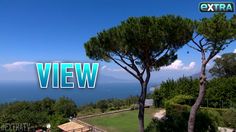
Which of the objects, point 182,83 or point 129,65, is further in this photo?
point 182,83

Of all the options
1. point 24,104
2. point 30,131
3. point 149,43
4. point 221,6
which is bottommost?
point 30,131

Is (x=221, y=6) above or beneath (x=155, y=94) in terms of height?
above

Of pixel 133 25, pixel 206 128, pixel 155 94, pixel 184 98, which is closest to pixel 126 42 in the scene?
pixel 133 25

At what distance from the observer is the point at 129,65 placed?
15.0m

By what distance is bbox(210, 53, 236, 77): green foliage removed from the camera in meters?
46.5

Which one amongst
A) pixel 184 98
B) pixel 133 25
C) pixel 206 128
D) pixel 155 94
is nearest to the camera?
pixel 133 25

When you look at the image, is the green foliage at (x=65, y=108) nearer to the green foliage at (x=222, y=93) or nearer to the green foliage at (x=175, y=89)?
the green foliage at (x=175, y=89)

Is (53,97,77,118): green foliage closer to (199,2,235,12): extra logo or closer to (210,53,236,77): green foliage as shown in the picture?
(210,53,236,77): green foliage

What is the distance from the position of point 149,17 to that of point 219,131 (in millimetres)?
6765

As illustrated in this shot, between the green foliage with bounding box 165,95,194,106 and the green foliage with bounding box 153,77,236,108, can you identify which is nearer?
the green foliage with bounding box 153,77,236,108

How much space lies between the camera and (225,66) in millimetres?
47500

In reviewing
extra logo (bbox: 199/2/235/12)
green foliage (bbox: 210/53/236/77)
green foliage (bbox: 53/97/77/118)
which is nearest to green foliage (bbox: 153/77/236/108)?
green foliage (bbox: 53/97/77/118)

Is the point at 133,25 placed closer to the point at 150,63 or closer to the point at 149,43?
the point at 149,43

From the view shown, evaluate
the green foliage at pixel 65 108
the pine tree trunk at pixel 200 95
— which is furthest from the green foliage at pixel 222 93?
the green foliage at pixel 65 108
